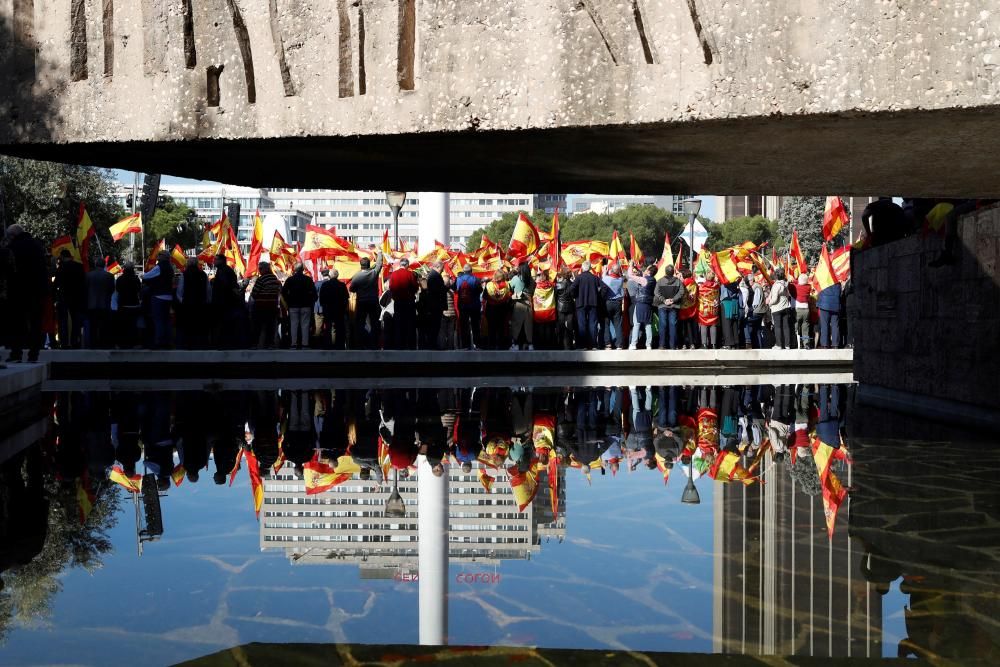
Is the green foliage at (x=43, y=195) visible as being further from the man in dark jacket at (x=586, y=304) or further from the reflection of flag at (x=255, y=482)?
the reflection of flag at (x=255, y=482)

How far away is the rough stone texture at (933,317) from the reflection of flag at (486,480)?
502 centimetres

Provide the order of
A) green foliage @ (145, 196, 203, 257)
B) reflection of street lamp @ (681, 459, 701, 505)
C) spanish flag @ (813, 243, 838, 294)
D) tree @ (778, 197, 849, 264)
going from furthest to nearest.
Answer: green foliage @ (145, 196, 203, 257) < tree @ (778, 197, 849, 264) < spanish flag @ (813, 243, 838, 294) < reflection of street lamp @ (681, 459, 701, 505)

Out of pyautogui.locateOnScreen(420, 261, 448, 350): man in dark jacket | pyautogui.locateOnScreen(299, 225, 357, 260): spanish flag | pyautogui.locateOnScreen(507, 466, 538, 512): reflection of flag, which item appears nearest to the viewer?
pyautogui.locateOnScreen(507, 466, 538, 512): reflection of flag

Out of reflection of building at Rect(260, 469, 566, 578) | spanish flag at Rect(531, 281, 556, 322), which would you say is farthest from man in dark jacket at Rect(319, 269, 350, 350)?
reflection of building at Rect(260, 469, 566, 578)

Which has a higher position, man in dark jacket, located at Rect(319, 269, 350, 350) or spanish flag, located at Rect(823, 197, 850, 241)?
spanish flag, located at Rect(823, 197, 850, 241)

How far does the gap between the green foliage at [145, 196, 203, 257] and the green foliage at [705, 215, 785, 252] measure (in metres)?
37.0

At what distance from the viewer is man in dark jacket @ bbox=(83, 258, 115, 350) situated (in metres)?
17.8

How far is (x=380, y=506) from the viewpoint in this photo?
6645 millimetres

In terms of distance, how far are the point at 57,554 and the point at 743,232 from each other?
84858 millimetres

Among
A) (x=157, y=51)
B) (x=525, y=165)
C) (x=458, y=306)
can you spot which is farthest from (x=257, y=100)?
(x=458, y=306)

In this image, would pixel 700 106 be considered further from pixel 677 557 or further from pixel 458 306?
pixel 458 306

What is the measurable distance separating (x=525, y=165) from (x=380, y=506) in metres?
2.39

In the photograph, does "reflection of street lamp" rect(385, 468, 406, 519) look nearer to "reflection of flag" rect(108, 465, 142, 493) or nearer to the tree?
"reflection of flag" rect(108, 465, 142, 493)

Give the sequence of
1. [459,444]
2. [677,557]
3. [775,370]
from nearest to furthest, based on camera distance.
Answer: [677,557]
[459,444]
[775,370]
